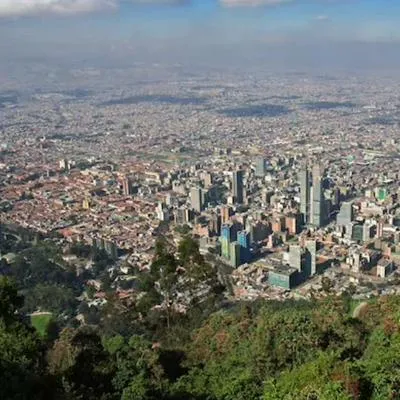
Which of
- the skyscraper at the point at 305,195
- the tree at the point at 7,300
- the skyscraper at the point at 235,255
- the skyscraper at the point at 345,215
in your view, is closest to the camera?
the tree at the point at 7,300

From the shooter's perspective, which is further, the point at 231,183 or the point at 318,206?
the point at 231,183

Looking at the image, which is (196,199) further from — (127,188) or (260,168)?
(260,168)

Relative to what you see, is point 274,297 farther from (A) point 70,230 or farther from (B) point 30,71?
(B) point 30,71

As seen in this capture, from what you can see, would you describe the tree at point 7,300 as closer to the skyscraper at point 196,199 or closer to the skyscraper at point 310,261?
the skyscraper at point 310,261

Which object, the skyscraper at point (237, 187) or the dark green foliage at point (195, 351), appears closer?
the dark green foliage at point (195, 351)

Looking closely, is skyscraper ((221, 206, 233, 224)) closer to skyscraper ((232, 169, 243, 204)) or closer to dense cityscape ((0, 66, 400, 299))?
dense cityscape ((0, 66, 400, 299))

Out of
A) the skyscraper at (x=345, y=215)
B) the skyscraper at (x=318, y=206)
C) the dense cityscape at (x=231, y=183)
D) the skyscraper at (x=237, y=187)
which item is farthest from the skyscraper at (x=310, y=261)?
the skyscraper at (x=237, y=187)

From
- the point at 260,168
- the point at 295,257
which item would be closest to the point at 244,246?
the point at 295,257
